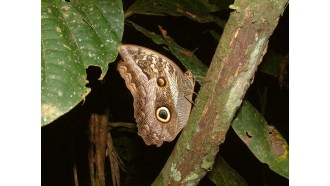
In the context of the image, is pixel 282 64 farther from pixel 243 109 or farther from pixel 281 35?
pixel 243 109

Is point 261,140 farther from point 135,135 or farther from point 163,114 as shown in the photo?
point 135,135

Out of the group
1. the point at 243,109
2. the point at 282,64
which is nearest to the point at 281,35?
the point at 282,64

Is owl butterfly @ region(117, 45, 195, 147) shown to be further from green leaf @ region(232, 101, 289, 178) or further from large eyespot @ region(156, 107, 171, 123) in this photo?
green leaf @ region(232, 101, 289, 178)

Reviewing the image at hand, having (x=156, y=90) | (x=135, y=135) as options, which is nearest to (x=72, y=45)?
(x=156, y=90)

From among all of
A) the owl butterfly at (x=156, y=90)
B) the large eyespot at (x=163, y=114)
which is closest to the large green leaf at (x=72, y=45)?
the owl butterfly at (x=156, y=90)

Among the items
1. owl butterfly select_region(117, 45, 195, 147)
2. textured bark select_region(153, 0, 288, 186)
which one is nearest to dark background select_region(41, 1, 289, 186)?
owl butterfly select_region(117, 45, 195, 147)

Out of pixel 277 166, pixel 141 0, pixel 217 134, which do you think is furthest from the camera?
pixel 141 0
